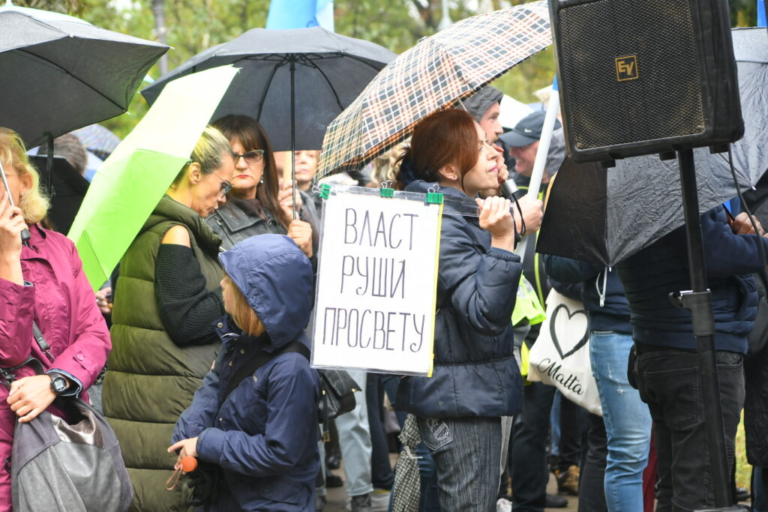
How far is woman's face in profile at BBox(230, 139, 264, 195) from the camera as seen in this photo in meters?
5.56

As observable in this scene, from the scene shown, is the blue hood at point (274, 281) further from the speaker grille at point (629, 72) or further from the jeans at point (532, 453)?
the jeans at point (532, 453)

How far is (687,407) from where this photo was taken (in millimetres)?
4098

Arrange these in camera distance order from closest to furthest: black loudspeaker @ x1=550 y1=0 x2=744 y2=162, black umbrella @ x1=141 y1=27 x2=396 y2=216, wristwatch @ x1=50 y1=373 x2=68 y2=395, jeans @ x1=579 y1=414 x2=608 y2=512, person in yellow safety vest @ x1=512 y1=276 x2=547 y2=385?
1. black loudspeaker @ x1=550 y1=0 x2=744 y2=162
2. wristwatch @ x1=50 y1=373 x2=68 y2=395
3. jeans @ x1=579 y1=414 x2=608 y2=512
4. person in yellow safety vest @ x1=512 y1=276 x2=547 y2=385
5. black umbrella @ x1=141 y1=27 x2=396 y2=216

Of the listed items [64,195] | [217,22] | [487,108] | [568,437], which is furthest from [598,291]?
[217,22]

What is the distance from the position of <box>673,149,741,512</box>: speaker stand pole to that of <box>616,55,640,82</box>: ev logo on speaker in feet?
0.94

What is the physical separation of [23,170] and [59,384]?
84 cm

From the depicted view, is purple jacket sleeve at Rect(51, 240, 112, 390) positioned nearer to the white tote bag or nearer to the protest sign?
the protest sign

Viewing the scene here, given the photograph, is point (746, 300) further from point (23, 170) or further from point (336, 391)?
point (23, 170)

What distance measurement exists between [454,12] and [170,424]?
21.9m

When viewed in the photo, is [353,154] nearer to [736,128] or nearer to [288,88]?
[736,128]

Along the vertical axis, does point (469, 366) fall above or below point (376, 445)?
above

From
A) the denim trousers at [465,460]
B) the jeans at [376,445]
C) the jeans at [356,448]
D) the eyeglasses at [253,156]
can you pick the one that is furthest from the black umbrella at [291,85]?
the denim trousers at [465,460]

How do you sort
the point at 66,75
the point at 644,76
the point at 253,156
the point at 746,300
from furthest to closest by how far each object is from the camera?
1. the point at 253,156
2. the point at 66,75
3. the point at 746,300
4. the point at 644,76

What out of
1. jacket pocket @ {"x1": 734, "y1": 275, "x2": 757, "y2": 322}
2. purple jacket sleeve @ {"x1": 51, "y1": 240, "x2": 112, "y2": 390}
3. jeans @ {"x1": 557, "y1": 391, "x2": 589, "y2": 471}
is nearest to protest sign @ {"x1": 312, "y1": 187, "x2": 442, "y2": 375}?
purple jacket sleeve @ {"x1": 51, "y1": 240, "x2": 112, "y2": 390}
